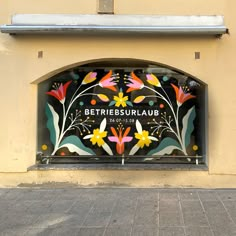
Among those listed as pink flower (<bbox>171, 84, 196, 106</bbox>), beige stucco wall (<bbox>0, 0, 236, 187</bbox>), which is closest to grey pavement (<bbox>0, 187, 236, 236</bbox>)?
beige stucco wall (<bbox>0, 0, 236, 187</bbox>)

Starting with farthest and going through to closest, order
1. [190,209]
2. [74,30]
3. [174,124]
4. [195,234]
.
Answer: [174,124] < [74,30] < [190,209] < [195,234]

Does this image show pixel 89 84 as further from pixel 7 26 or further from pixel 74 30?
pixel 7 26

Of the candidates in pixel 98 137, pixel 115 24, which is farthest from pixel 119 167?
pixel 115 24

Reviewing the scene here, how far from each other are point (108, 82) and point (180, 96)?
4.67ft

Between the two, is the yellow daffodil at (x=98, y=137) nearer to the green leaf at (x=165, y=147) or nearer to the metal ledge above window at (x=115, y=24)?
the green leaf at (x=165, y=147)

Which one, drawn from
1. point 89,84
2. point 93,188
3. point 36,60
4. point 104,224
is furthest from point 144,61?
point 104,224

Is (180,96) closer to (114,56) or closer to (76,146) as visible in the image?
(114,56)

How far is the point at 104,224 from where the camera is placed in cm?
566

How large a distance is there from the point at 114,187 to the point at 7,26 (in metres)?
3.50

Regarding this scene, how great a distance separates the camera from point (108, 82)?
8141 mm

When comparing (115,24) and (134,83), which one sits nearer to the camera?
(115,24)

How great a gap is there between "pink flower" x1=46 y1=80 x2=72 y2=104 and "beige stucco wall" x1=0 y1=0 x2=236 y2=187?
1.29 ft

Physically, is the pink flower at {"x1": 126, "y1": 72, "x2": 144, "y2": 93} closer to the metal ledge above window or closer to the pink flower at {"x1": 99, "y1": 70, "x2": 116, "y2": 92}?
the pink flower at {"x1": 99, "y1": 70, "x2": 116, "y2": 92}

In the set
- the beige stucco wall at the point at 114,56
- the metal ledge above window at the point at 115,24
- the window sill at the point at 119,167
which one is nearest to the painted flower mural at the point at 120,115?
the window sill at the point at 119,167
